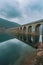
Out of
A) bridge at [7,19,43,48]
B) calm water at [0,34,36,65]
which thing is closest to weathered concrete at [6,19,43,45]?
bridge at [7,19,43,48]

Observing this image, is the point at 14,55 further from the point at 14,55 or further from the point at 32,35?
the point at 32,35

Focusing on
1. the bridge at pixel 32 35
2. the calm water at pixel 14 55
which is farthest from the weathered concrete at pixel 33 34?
the calm water at pixel 14 55

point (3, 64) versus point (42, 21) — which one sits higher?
point (42, 21)

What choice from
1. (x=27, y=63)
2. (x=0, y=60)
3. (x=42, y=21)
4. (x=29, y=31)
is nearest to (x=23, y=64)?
(x=27, y=63)

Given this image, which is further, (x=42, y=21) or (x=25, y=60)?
(x=42, y=21)

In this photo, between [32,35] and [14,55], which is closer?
[14,55]

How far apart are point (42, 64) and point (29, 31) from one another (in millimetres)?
74888

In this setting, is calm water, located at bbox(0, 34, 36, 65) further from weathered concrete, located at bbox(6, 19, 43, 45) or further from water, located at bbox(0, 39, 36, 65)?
weathered concrete, located at bbox(6, 19, 43, 45)

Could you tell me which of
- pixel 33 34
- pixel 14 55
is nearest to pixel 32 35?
pixel 33 34

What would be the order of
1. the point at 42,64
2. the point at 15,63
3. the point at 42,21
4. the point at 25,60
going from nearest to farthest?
the point at 42,64 → the point at 15,63 → the point at 25,60 → the point at 42,21

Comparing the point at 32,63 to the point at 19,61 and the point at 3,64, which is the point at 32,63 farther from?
the point at 3,64

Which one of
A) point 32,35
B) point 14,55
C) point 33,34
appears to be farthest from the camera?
point 33,34

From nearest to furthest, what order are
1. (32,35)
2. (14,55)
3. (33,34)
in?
(14,55), (32,35), (33,34)

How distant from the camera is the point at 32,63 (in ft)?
50.0
